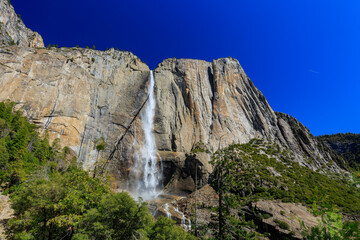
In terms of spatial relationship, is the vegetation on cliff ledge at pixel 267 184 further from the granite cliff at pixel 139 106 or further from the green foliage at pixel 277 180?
the granite cliff at pixel 139 106

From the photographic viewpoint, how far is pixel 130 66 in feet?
211

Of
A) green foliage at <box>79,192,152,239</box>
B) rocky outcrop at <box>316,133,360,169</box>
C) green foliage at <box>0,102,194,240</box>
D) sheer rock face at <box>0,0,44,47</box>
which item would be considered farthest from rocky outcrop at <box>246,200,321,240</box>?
sheer rock face at <box>0,0,44,47</box>

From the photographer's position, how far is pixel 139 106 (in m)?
54.7

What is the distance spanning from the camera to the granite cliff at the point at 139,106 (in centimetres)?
4328

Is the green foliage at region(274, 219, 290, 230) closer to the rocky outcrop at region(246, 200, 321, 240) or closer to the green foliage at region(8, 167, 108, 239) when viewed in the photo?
the rocky outcrop at region(246, 200, 321, 240)

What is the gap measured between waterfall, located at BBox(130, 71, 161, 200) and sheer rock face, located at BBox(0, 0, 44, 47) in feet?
196

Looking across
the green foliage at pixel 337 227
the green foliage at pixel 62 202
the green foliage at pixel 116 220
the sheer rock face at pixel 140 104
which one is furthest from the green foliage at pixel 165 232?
the sheer rock face at pixel 140 104

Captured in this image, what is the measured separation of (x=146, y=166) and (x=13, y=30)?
8345 centimetres

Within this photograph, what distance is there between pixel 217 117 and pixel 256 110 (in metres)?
15.7

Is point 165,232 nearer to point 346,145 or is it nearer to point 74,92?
point 74,92

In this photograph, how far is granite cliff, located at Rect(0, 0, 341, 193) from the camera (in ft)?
142

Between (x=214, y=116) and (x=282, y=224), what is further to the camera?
(x=214, y=116)

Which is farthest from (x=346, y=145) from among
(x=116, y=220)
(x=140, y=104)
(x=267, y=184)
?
(x=116, y=220)

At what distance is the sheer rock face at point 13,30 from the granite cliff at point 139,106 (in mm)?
819
